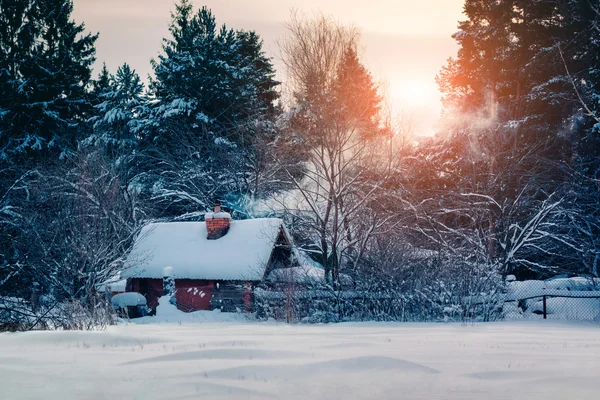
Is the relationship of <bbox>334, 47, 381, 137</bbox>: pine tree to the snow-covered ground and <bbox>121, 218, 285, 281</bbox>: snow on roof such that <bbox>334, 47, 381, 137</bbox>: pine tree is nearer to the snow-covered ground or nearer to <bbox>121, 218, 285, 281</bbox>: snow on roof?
<bbox>121, 218, 285, 281</bbox>: snow on roof

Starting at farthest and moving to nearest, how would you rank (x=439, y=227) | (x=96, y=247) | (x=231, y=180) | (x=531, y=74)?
(x=231, y=180) < (x=531, y=74) < (x=439, y=227) < (x=96, y=247)

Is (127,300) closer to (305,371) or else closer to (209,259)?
(209,259)

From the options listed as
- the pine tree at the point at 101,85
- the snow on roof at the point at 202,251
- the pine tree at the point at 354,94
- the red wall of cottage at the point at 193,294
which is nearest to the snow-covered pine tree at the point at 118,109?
the pine tree at the point at 101,85

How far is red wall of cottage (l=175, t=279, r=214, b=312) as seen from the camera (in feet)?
78.0

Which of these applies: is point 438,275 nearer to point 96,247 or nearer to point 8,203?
point 96,247

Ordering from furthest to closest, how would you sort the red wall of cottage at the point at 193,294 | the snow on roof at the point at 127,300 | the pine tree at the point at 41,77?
the pine tree at the point at 41,77 < the red wall of cottage at the point at 193,294 < the snow on roof at the point at 127,300

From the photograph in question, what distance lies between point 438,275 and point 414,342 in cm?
847

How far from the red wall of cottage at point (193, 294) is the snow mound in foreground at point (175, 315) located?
0.49 m

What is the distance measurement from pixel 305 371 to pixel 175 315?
19.1 meters

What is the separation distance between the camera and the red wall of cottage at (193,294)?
23781 mm

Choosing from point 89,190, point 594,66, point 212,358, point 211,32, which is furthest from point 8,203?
point 594,66

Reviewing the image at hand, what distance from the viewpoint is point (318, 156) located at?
22.7 metres

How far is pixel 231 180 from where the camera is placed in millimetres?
33125

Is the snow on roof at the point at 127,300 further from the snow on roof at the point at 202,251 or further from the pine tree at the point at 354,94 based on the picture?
the pine tree at the point at 354,94
